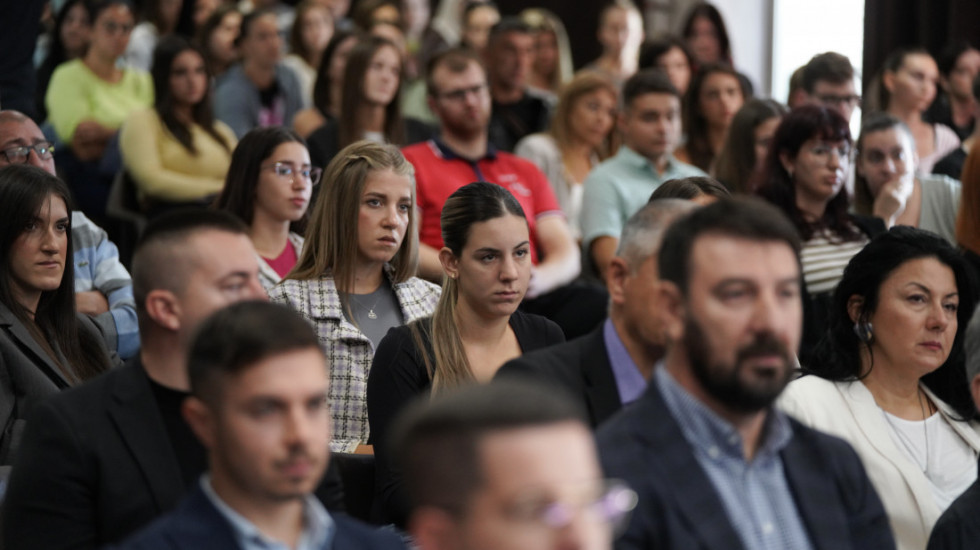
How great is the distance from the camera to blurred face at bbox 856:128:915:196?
4.18 meters

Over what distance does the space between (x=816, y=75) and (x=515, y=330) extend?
8.75 feet

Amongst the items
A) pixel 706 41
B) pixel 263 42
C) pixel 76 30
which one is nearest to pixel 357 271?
pixel 263 42

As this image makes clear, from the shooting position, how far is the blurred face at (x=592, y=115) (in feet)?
16.6

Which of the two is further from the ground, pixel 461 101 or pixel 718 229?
pixel 718 229

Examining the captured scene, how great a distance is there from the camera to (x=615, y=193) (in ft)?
14.4

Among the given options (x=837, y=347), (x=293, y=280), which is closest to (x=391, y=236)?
(x=293, y=280)

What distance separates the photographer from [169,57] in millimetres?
4852

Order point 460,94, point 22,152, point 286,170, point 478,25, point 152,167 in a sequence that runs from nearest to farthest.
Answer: point 22,152
point 286,170
point 460,94
point 152,167
point 478,25

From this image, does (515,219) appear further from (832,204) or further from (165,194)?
(165,194)

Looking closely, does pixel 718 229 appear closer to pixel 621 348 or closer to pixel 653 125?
pixel 621 348

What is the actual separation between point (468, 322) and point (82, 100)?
3.27 meters

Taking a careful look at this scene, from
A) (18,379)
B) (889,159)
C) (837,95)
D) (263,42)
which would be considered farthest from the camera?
(263,42)

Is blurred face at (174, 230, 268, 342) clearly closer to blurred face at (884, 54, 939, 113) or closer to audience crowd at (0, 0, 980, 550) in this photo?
audience crowd at (0, 0, 980, 550)

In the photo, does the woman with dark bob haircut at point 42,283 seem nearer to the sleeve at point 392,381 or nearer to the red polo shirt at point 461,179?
the sleeve at point 392,381
